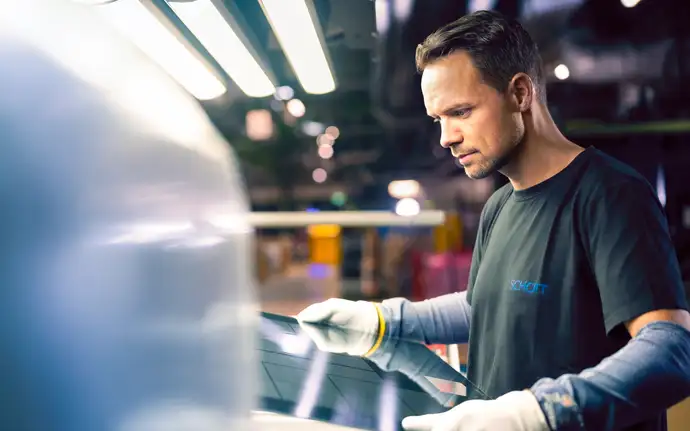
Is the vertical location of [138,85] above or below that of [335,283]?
above

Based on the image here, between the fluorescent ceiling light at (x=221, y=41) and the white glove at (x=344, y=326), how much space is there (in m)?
0.69

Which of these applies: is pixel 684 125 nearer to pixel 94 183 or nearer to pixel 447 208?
pixel 447 208

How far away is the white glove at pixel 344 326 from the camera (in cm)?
119

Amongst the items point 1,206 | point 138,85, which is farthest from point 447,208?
point 1,206

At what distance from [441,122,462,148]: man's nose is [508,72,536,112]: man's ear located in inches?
4.7

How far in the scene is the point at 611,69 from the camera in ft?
5.10

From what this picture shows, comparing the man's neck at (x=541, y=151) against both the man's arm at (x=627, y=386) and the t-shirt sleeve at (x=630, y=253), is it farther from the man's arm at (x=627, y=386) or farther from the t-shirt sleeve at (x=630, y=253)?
the man's arm at (x=627, y=386)

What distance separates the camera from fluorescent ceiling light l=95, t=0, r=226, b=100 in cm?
101

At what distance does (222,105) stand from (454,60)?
→ 1.07 meters

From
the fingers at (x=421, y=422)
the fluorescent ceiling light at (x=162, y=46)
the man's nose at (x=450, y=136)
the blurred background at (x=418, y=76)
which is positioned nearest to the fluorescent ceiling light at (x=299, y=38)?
the blurred background at (x=418, y=76)

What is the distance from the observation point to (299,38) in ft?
4.19

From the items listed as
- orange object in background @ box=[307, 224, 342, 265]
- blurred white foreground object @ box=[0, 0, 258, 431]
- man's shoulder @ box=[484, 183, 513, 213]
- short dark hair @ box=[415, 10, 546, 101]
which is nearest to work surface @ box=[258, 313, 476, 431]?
blurred white foreground object @ box=[0, 0, 258, 431]

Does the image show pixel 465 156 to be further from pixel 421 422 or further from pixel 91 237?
pixel 91 237

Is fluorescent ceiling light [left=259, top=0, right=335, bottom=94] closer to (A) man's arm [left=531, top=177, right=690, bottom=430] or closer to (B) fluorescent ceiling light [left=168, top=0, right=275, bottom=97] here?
(B) fluorescent ceiling light [left=168, top=0, right=275, bottom=97]
